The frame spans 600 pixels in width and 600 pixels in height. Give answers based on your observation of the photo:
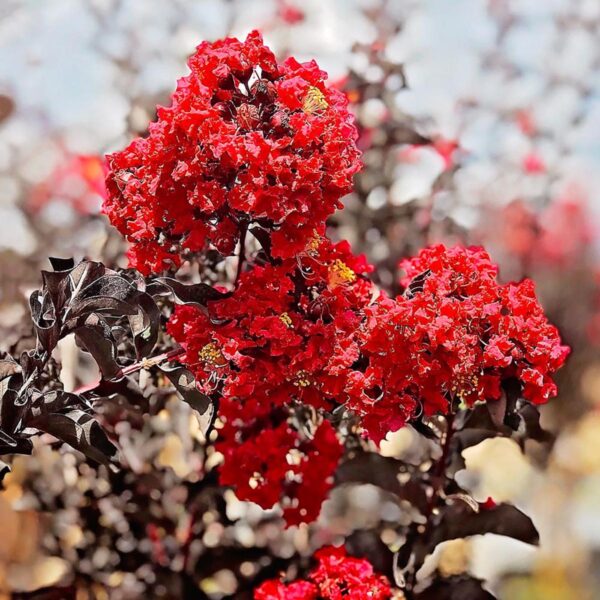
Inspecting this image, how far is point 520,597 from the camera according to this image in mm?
1293

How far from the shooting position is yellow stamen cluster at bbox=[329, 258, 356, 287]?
0.82 m

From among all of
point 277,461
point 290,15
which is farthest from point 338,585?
point 290,15

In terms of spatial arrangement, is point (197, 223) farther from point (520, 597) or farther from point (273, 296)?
point (520, 597)

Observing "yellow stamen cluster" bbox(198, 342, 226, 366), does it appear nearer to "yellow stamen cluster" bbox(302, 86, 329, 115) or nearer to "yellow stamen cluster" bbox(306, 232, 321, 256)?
"yellow stamen cluster" bbox(306, 232, 321, 256)

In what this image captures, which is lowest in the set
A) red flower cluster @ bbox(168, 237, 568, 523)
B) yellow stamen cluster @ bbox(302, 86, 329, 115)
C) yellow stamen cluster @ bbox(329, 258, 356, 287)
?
red flower cluster @ bbox(168, 237, 568, 523)

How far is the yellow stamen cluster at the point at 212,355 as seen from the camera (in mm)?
761

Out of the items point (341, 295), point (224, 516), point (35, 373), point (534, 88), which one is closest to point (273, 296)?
point (341, 295)

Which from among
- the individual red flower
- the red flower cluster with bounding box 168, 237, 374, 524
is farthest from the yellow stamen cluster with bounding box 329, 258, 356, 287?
the individual red flower

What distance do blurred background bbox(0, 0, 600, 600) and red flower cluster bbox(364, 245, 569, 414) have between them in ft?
1.52

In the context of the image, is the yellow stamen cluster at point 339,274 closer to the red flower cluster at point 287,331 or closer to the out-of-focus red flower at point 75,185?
the red flower cluster at point 287,331

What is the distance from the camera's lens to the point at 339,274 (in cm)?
82

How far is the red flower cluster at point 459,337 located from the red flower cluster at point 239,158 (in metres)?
0.12

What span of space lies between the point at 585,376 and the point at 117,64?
88cm

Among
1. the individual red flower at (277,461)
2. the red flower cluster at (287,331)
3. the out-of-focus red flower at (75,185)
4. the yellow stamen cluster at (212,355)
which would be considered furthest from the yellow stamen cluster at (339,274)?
the out-of-focus red flower at (75,185)
